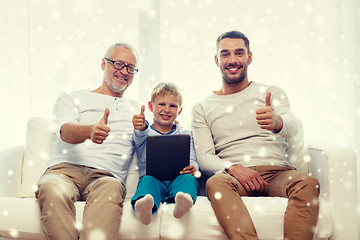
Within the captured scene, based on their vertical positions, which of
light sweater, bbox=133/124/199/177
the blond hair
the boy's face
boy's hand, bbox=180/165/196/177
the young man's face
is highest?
the young man's face

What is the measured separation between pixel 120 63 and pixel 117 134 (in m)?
0.39

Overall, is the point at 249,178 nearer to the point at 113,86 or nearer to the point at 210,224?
the point at 210,224

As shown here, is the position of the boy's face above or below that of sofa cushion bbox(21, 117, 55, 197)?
above

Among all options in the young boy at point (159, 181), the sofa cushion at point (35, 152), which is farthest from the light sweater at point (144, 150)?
the sofa cushion at point (35, 152)

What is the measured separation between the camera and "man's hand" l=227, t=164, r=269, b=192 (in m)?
1.57

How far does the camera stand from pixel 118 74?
73.9 inches

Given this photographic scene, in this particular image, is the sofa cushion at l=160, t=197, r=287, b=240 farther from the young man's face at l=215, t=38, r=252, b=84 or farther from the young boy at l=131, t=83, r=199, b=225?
the young man's face at l=215, t=38, r=252, b=84

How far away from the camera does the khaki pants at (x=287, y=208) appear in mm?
1302

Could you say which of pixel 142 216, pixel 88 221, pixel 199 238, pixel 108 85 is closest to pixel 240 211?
pixel 199 238

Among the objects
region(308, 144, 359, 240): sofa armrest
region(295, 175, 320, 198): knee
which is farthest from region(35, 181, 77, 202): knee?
region(308, 144, 359, 240): sofa armrest

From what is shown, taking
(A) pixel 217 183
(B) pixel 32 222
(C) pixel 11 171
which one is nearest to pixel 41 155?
(C) pixel 11 171

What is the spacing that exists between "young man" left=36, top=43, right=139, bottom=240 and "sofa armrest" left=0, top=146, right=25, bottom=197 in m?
0.24

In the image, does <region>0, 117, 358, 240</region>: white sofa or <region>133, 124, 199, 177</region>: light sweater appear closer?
<region>0, 117, 358, 240</region>: white sofa

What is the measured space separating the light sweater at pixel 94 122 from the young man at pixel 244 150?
365mm
